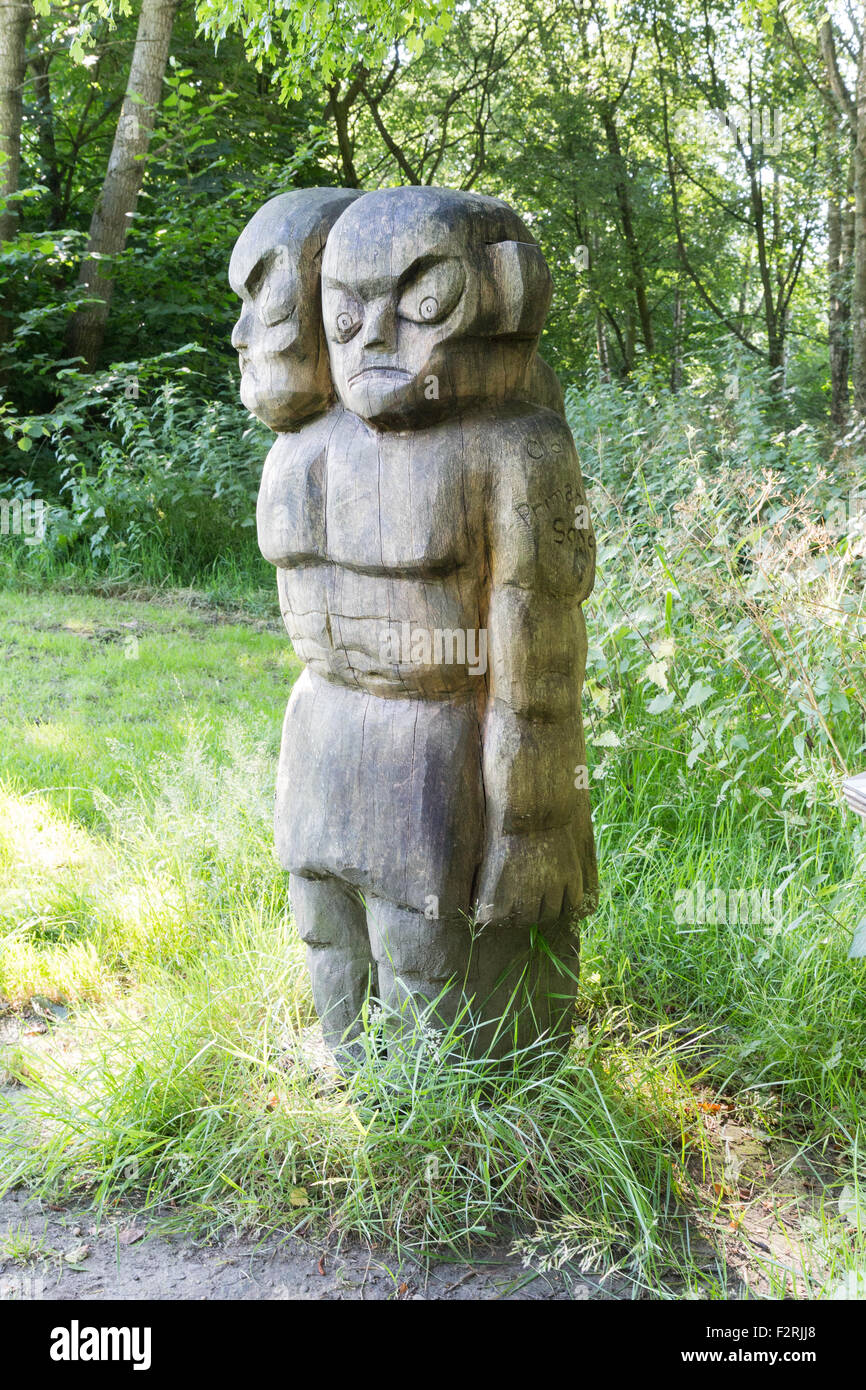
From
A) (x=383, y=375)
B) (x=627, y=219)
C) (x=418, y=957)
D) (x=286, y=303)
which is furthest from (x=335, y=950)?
(x=627, y=219)

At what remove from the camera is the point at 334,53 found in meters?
6.86

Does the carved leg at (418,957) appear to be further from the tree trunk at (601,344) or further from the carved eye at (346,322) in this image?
the tree trunk at (601,344)

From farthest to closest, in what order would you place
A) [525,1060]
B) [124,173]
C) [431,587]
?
[124,173] < [525,1060] < [431,587]

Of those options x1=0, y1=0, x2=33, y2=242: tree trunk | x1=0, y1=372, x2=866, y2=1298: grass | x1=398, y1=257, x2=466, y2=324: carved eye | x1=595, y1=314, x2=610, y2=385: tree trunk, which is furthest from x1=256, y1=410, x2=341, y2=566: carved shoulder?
x1=595, y1=314, x2=610, y2=385: tree trunk

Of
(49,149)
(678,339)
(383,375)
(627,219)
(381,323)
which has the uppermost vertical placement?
(627,219)

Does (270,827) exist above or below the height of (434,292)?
below

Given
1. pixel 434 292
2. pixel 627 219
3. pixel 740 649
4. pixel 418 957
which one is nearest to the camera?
pixel 434 292

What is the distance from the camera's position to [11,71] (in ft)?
25.9

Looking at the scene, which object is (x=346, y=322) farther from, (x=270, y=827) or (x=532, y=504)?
(x=270, y=827)

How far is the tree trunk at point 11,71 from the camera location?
25.6ft

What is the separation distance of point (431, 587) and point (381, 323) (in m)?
0.54

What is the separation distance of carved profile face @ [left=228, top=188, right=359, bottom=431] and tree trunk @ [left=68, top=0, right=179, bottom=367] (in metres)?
6.66

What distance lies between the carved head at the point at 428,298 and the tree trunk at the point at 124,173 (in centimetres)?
698

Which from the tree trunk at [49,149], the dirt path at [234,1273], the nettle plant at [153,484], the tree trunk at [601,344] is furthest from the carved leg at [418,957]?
the tree trunk at [601,344]
